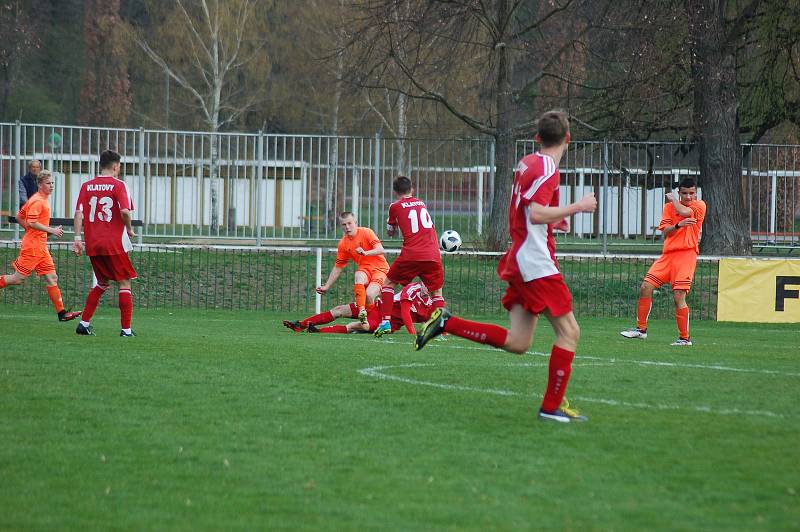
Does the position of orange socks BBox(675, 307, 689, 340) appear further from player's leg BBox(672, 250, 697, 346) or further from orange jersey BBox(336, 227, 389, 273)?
orange jersey BBox(336, 227, 389, 273)

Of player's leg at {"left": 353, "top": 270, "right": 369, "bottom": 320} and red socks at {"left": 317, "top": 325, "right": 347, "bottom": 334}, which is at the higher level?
player's leg at {"left": 353, "top": 270, "right": 369, "bottom": 320}

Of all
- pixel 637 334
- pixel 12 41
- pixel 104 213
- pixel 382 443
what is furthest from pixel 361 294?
pixel 12 41

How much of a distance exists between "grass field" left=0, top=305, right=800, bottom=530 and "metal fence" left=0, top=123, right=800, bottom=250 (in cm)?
1466

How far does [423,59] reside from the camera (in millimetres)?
29078

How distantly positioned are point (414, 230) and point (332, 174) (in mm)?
13562

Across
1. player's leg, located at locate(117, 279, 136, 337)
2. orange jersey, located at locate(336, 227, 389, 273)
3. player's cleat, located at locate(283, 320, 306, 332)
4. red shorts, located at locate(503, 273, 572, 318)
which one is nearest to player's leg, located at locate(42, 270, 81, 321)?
player's leg, located at locate(117, 279, 136, 337)

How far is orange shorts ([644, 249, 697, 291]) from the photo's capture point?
45.4ft

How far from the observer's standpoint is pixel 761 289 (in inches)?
723

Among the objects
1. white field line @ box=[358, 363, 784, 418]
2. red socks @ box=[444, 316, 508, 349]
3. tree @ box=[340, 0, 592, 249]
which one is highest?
tree @ box=[340, 0, 592, 249]

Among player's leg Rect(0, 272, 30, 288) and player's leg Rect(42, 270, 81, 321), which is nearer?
player's leg Rect(42, 270, 81, 321)

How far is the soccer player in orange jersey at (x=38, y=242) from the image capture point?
15.1 metres

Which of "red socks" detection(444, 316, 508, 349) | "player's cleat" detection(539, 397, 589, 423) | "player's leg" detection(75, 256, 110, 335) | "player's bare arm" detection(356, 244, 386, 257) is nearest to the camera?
"player's cleat" detection(539, 397, 589, 423)

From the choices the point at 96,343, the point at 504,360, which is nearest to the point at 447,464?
the point at 504,360

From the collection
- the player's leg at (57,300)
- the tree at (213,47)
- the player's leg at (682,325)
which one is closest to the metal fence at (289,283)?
the player's leg at (57,300)
